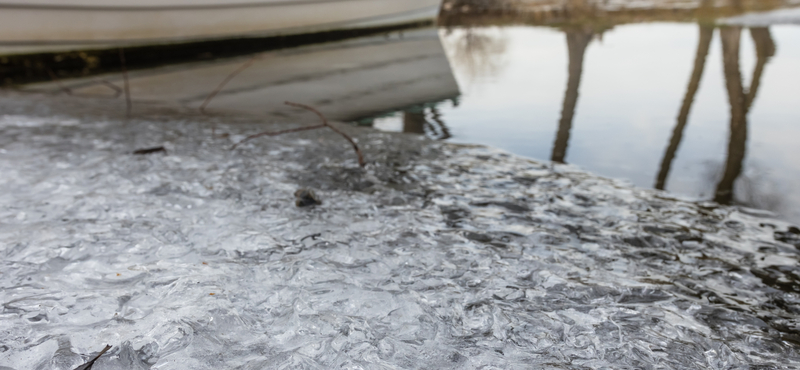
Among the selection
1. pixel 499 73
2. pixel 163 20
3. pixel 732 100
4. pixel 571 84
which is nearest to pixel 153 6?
pixel 163 20

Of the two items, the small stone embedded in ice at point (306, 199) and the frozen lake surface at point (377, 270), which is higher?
the small stone embedded in ice at point (306, 199)

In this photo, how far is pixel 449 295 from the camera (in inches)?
44.4

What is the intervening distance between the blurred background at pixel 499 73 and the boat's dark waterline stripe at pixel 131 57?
0.02 metres

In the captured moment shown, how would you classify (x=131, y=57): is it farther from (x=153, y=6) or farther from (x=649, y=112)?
(x=649, y=112)

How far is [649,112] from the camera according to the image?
2.94 meters

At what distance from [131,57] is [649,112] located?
19.3ft

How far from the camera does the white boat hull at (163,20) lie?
5.10 meters

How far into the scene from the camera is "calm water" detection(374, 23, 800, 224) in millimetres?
2047

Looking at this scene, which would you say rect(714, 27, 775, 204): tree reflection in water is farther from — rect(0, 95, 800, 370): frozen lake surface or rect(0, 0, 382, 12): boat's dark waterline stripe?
rect(0, 0, 382, 12): boat's dark waterline stripe

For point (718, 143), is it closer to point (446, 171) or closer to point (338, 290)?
point (446, 171)

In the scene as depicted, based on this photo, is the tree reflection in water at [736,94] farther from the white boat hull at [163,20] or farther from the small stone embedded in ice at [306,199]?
the white boat hull at [163,20]

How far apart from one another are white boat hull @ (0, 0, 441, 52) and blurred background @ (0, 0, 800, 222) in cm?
2

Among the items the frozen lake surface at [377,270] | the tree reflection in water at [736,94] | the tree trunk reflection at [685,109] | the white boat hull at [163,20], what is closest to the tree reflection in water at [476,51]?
the tree trunk reflection at [685,109]

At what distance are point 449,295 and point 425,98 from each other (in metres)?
2.57
